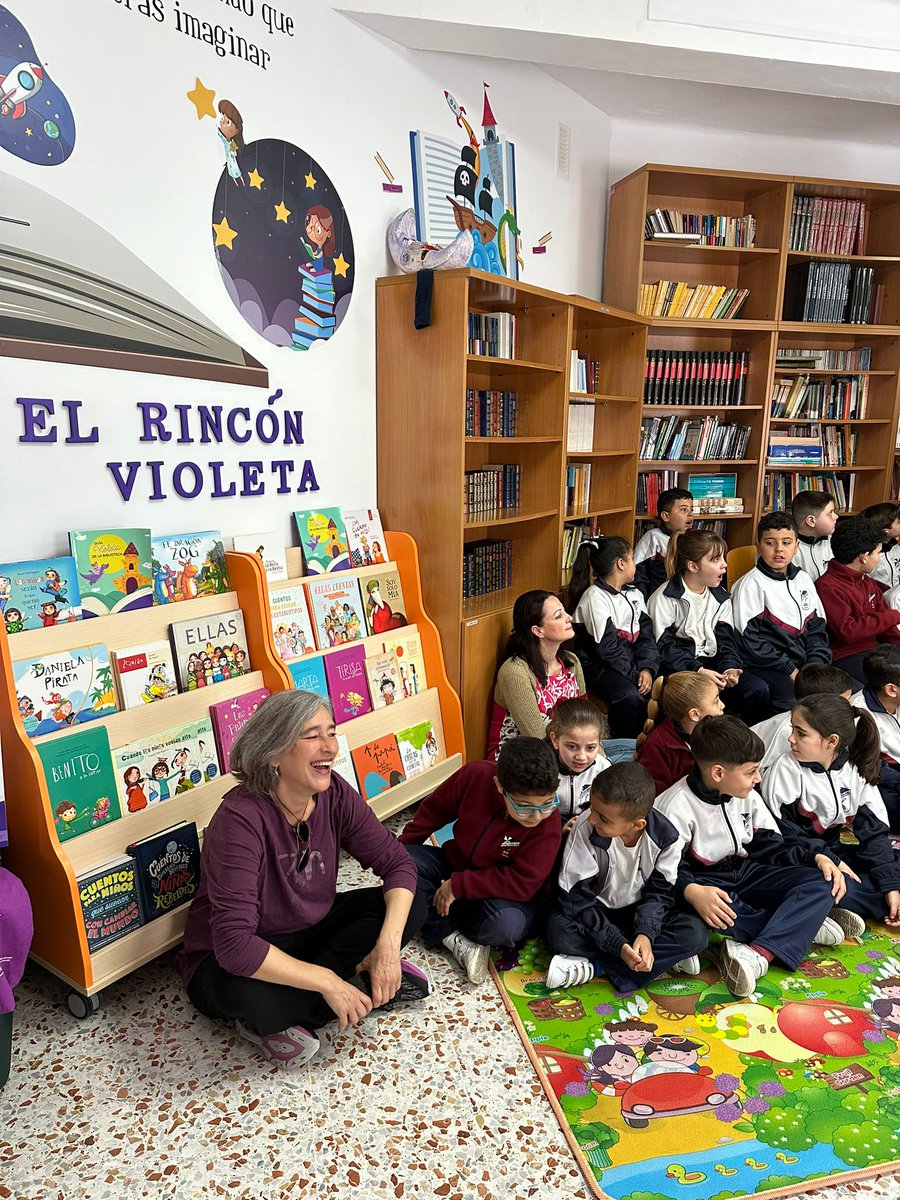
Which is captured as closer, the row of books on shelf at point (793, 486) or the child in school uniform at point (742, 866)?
the child in school uniform at point (742, 866)

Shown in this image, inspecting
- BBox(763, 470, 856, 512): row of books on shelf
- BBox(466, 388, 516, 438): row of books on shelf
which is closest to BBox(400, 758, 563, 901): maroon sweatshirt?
BBox(466, 388, 516, 438): row of books on shelf

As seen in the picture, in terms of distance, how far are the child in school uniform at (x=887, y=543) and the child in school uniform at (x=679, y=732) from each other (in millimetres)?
2413

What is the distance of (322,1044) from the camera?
2.07 meters

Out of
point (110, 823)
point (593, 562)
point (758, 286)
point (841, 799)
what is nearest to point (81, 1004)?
point (110, 823)

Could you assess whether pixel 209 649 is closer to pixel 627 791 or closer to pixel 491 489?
pixel 627 791

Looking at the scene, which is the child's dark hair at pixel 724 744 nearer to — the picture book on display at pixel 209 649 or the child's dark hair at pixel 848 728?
the child's dark hair at pixel 848 728

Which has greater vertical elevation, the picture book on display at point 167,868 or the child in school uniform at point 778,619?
the child in school uniform at point 778,619

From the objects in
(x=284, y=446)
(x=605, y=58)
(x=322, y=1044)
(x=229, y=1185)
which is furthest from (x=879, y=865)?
(x=605, y=58)

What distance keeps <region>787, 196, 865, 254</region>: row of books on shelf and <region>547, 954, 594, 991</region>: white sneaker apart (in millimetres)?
4350

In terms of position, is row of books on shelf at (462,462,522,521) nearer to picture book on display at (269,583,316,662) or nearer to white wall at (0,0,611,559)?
white wall at (0,0,611,559)

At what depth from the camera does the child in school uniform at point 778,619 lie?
398 cm

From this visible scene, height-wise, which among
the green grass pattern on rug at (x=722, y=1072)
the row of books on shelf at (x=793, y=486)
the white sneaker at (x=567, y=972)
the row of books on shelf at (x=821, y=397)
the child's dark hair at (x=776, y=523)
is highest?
the row of books on shelf at (x=821, y=397)

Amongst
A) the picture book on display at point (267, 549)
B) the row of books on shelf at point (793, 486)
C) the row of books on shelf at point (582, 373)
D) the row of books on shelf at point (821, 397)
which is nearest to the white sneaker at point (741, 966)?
the picture book on display at point (267, 549)

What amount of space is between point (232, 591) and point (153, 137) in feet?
4.62
